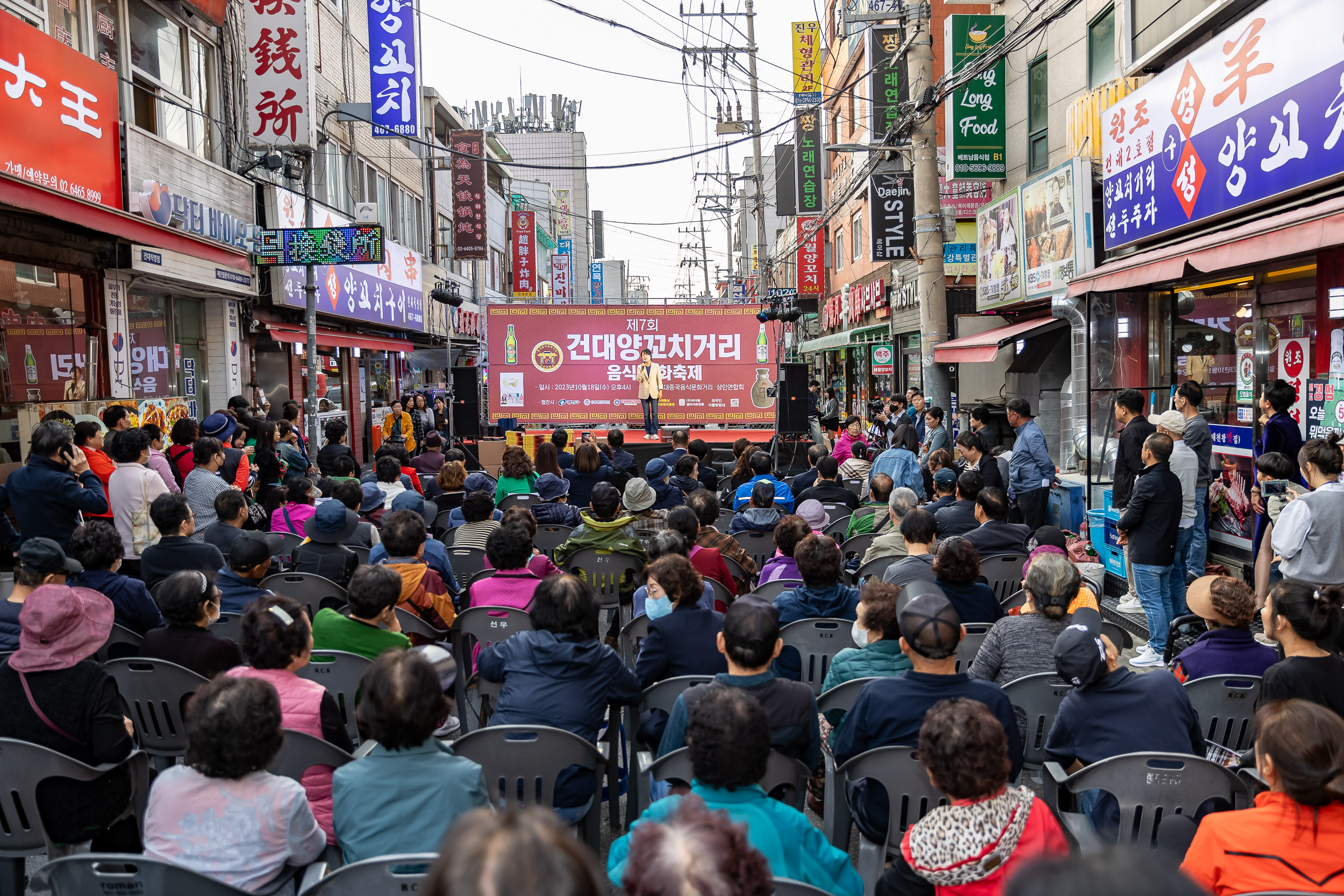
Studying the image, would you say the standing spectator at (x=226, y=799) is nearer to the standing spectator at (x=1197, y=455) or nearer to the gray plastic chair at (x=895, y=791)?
the gray plastic chair at (x=895, y=791)

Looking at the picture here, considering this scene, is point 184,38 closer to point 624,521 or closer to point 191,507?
point 191,507

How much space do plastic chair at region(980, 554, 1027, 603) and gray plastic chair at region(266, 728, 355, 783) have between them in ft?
13.4

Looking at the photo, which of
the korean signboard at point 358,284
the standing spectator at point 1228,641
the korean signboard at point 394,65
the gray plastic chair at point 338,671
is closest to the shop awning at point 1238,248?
the standing spectator at point 1228,641

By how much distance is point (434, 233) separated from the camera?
88.3 feet

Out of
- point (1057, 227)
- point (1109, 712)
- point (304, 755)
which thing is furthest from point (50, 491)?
point (1057, 227)

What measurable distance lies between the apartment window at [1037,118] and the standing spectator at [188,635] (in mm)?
13189

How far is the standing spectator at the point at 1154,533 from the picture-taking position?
613 centimetres

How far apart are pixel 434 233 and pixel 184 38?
1457 cm

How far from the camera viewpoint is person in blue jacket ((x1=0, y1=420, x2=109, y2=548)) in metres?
5.76

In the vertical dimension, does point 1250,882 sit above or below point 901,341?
below

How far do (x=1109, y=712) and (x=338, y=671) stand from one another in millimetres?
2950

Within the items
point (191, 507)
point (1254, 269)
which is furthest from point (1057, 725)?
point (1254, 269)

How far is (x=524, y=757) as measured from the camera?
3.08 metres

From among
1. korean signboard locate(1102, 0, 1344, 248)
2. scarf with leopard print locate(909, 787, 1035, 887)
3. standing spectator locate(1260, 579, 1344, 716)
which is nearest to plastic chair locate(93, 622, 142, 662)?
scarf with leopard print locate(909, 787, 1035, 887)
